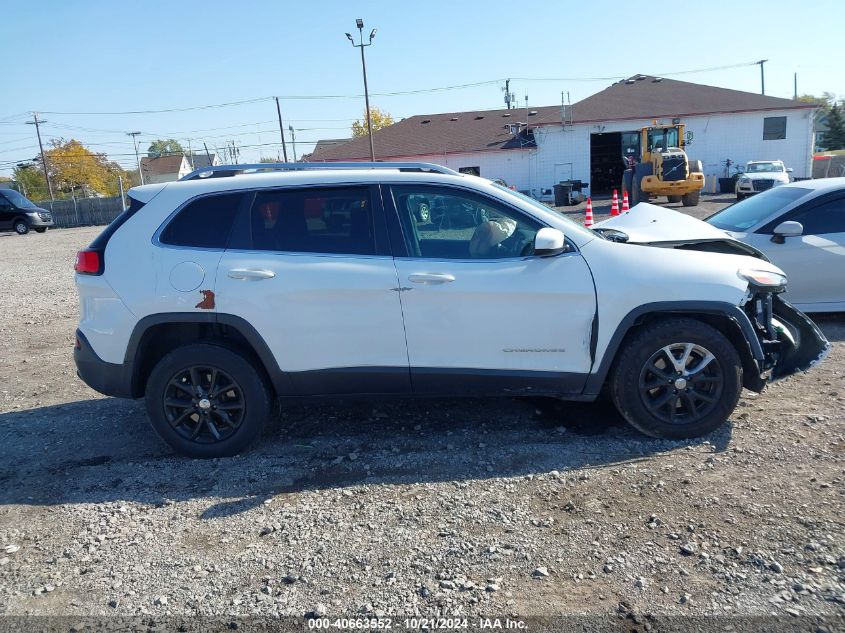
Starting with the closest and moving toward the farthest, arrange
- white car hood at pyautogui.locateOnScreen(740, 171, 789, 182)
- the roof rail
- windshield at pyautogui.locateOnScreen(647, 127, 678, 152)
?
1. the roof rail
2. white car hood at pyautogui.locateOnScreen(740, 171, 789, 182)
3. windshield at pyautogui.locateOnScreen(647, 127, 678, 152)

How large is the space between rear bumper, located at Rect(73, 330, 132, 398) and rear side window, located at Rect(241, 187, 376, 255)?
1247mm

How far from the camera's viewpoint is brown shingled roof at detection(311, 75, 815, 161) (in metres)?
36.4

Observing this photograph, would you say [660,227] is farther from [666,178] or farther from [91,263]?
[666,178]

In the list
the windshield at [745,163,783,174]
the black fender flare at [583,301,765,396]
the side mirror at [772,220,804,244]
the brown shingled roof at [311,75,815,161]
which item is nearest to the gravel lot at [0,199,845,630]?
the black fender flare at [583,301,765,396]

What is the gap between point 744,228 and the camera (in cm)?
733

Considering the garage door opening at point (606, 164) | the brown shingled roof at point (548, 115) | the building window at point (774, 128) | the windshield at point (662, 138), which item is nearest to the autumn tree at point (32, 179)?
the brown shingled roof at point (548, 115)

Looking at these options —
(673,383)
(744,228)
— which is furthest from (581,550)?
(744,228)

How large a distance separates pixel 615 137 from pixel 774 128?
27.6 feet

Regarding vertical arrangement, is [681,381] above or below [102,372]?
below

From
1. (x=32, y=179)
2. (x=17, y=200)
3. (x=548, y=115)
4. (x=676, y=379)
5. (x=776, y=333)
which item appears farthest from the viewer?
(x=32, y=179)

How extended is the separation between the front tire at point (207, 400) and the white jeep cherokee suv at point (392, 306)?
Answer: 0.01 m

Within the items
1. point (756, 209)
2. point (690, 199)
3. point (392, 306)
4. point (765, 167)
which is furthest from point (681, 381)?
point (765, 167)

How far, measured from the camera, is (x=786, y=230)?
6871mm

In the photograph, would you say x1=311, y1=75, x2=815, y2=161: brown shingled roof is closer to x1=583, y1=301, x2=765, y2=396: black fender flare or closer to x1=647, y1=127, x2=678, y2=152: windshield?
x1=647, y1=127, x2=678, y2=152: windshield
